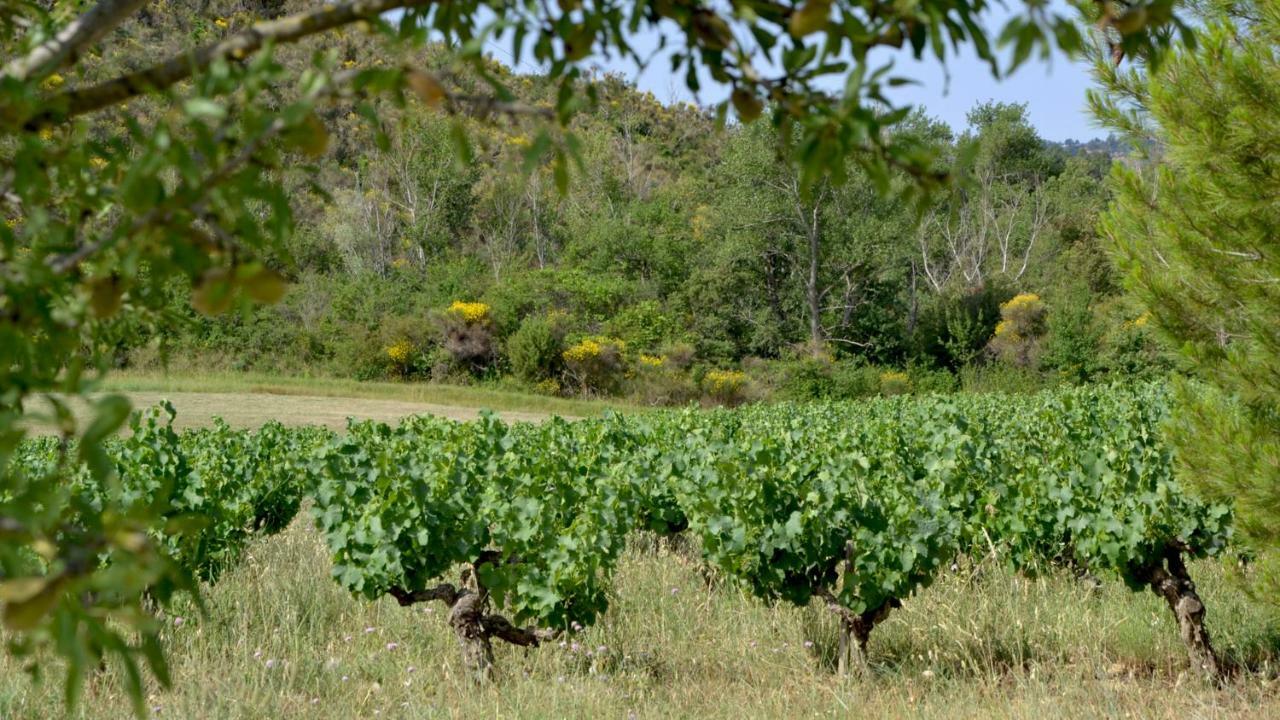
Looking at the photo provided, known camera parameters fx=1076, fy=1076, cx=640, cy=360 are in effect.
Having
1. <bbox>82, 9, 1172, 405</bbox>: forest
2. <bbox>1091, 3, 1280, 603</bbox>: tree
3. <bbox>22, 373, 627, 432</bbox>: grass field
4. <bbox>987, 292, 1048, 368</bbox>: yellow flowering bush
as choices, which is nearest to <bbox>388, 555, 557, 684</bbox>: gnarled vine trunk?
<bbox>1091, 3, 1280, 603</bbox>: tree

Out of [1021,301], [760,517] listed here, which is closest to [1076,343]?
[1021,301]

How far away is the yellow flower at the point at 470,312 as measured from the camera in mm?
33219

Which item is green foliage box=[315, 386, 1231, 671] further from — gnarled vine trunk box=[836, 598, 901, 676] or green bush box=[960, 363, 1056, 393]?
green bush box=[960, 363, 1056, 393]

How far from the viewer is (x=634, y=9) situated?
1.77 metres

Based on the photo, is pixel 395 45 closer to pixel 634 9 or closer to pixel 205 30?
pixel 634 9

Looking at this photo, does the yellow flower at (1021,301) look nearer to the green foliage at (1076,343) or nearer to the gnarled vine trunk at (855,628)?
the green foliage at (1076,343)

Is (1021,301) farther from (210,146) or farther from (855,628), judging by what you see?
(210,146)

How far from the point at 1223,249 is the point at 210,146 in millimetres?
5050

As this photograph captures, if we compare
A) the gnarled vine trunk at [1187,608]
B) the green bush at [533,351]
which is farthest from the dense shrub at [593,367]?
the gnarled vine trunk at [1187,608]

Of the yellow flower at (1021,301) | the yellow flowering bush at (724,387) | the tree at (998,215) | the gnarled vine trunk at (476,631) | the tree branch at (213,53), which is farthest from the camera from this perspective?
the tree at (998,215)

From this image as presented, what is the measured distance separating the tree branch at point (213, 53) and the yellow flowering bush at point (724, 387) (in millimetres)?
31855

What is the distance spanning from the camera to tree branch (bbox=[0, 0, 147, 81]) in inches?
62.4

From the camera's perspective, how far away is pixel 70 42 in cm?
163

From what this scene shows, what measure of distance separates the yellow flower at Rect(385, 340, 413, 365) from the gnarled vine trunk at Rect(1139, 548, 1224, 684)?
28116 millimetres
